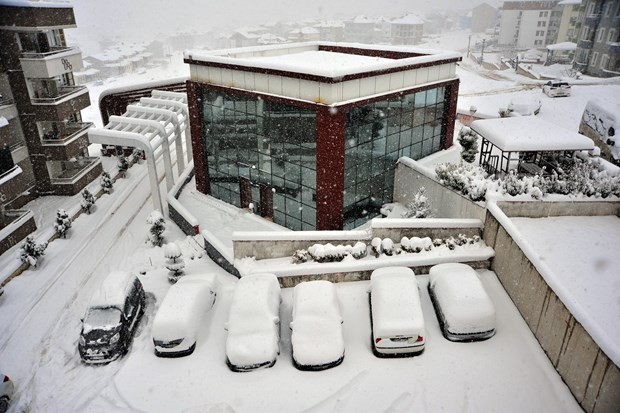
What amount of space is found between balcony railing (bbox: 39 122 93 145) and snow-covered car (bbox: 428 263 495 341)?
960 inches

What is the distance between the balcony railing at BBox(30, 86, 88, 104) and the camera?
25134 millimetres

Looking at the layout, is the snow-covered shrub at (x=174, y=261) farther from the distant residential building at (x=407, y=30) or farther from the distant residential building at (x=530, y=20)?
the distant residential building at (x=407, y=30)

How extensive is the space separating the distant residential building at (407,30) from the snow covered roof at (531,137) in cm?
10536

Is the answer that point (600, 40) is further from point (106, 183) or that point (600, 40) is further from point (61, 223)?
point (61, 223)

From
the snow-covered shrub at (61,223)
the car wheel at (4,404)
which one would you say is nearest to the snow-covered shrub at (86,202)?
the snow-covered shrub at (61,223)

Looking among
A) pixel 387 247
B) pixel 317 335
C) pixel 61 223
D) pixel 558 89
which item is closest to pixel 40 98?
pixel 61 223

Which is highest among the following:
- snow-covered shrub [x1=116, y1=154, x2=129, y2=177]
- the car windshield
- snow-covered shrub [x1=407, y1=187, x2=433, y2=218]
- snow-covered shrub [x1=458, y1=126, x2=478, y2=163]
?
snow-covered shrub [x1=458, y1=126, x2=478, y2=163]

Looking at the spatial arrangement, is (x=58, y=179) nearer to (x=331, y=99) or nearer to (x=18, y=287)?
(x=18, y=287)

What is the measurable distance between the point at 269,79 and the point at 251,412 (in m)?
12.8

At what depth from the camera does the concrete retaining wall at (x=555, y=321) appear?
9.13 meters

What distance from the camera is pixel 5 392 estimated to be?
11.5 meters

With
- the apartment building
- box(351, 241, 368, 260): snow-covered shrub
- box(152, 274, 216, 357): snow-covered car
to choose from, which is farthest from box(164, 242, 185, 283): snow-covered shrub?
the apartment building

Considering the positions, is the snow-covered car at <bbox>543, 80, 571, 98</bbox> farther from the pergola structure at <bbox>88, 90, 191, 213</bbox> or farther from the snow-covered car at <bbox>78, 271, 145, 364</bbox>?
the snow-covered car at <bbox>78, 271, 145, 364</bbox>

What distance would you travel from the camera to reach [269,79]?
704 inches
